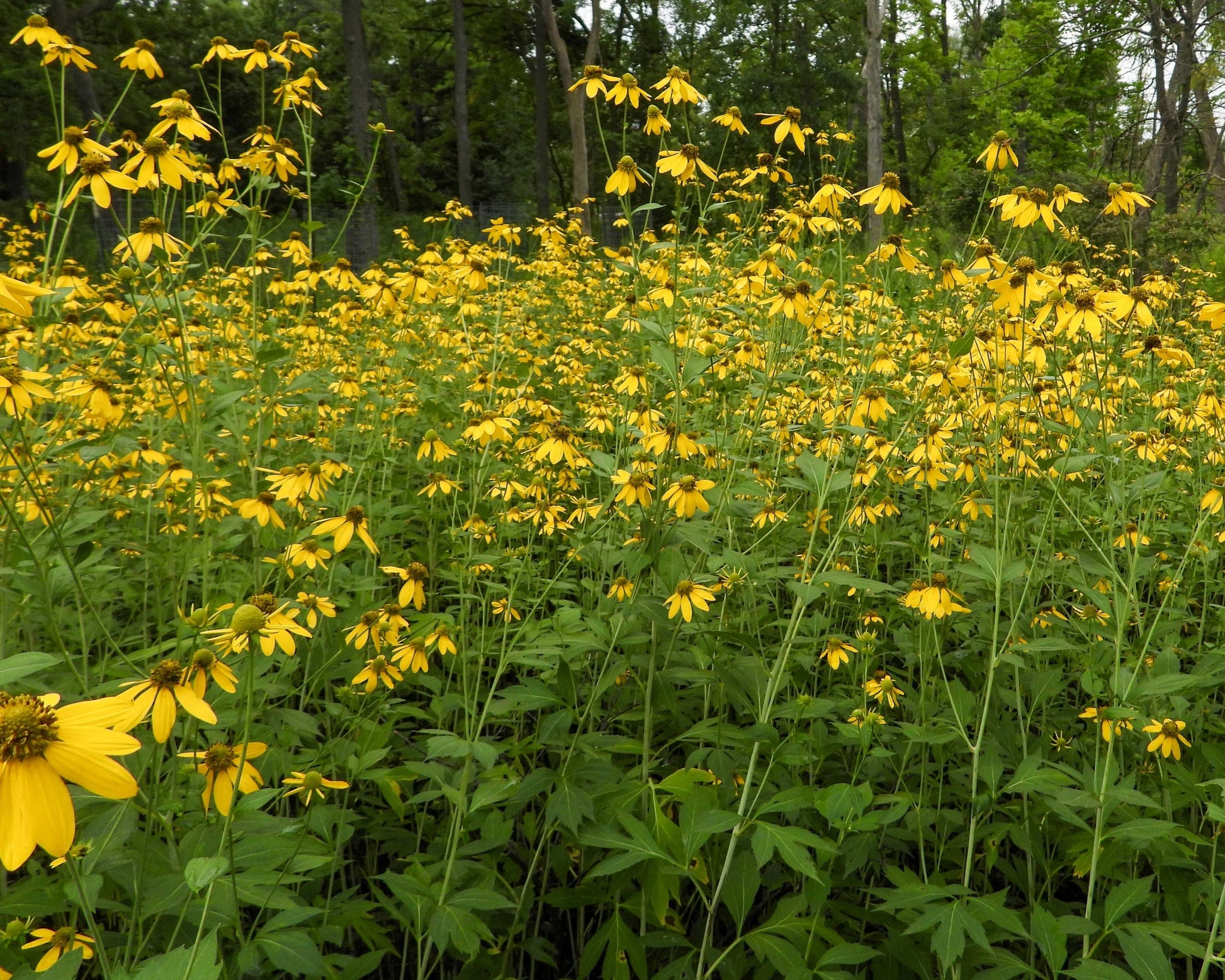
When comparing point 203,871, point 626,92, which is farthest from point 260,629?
point 626,92

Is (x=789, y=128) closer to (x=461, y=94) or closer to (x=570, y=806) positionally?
(x=570, y=806)

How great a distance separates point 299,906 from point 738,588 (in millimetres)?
1698

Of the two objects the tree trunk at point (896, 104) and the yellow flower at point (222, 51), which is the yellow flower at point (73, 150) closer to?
the yellow flower at point (222, 51)

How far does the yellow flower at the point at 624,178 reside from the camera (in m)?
2.41

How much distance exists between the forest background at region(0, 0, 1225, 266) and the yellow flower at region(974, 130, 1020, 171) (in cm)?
1365

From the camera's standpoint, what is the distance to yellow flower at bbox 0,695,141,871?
83cm

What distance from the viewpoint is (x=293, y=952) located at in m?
1.36

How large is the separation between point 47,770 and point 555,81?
3039 cm

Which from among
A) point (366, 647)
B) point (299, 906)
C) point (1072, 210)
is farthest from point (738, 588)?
point (1072, 210)

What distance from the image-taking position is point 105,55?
20.2 meters

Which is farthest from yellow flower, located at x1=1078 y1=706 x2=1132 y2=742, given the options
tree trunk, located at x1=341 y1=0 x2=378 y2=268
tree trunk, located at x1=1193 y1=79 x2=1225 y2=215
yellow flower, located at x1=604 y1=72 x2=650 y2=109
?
tree trunk, located at x1=341 y1=0 x2=378 y2=268

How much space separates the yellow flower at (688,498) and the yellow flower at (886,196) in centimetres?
100

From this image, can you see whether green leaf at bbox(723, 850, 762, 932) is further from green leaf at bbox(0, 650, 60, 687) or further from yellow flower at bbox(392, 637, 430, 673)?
green leaf at bbox(0, 650, 60, 687)

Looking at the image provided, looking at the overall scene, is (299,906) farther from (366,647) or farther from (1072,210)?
(1072,210)
